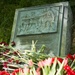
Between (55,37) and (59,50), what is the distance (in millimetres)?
277

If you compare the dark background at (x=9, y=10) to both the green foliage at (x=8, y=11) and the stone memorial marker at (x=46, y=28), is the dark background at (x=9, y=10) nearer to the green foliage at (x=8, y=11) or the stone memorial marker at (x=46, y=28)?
the green foliage at (x=8, y=11)

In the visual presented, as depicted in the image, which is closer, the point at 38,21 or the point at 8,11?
the point at 38,21

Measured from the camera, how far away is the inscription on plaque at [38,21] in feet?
14.6

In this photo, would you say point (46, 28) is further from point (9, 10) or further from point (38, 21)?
point (9, 10)

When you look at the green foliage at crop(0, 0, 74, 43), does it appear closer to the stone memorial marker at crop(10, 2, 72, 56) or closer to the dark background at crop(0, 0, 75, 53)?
the dark background at crop(0, 0, 75, 53)

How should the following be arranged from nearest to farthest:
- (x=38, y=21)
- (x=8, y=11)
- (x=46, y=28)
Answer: (x=46, y=28), (x=38, y=21), (x=8, y=11)

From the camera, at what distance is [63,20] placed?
4.39m

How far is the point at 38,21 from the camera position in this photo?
4.61 m

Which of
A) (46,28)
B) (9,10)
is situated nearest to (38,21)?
(46,28)

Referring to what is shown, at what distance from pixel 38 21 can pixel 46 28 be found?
26 centimetres

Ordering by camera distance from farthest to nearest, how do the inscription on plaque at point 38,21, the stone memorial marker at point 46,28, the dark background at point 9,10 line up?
the dark background at point 9,10 < the inscription on plaque at point 38,21 < the stone memorial marker at point 46,28

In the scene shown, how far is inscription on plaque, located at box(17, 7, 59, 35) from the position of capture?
4.44 meters

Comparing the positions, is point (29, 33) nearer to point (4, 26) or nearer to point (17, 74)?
point (4, 26)

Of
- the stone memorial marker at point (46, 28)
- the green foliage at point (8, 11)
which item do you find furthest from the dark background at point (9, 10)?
the stone memorial marker at point (46, 28)
